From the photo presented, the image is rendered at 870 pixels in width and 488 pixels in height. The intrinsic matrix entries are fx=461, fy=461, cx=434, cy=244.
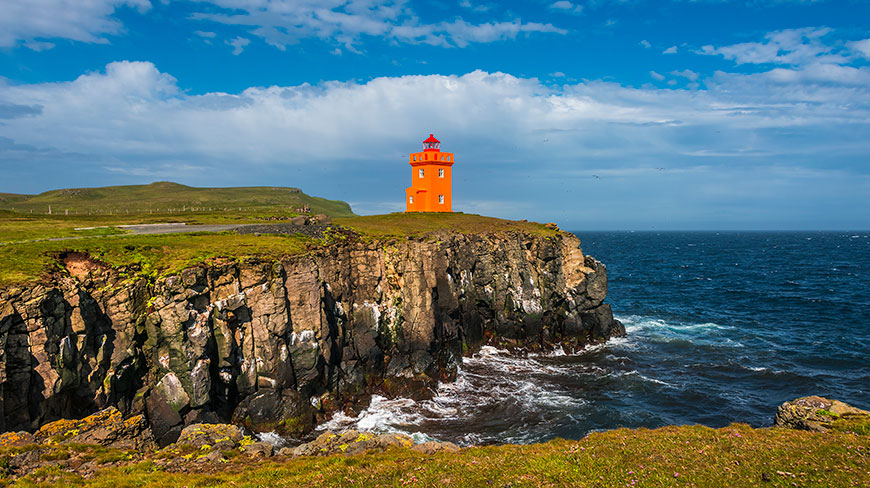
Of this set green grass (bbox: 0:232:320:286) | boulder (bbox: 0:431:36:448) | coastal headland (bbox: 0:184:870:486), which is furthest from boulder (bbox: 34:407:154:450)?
green grass (bbox: 0:232:320:286)

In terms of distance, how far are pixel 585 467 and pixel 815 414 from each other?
1497 cm

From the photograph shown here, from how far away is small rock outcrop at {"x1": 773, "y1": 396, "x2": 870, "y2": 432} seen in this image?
23141 millimetres

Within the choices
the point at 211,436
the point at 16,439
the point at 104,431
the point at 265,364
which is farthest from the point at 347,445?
the point at 16,439

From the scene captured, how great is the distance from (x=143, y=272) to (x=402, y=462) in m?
21.8

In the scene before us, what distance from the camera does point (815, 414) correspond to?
24.0 metres

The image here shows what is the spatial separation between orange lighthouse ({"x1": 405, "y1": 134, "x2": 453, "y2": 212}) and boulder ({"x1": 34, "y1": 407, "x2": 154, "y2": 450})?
57.7 meters

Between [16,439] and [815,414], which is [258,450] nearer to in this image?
[16,439]

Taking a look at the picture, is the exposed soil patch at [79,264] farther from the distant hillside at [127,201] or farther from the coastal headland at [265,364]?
the distant hillside at [127,201]

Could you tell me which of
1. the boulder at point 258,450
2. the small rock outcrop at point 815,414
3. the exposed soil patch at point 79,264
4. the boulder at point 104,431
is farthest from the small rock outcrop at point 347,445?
the small rock outcrop at point 815,414

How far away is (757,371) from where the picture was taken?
147 ft

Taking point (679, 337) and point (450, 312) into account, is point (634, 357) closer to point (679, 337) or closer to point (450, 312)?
point (679, 337)

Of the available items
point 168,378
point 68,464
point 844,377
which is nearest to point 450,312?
point 168,378

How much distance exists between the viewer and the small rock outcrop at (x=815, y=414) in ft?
75.9

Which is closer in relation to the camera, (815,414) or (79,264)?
(815,414)
